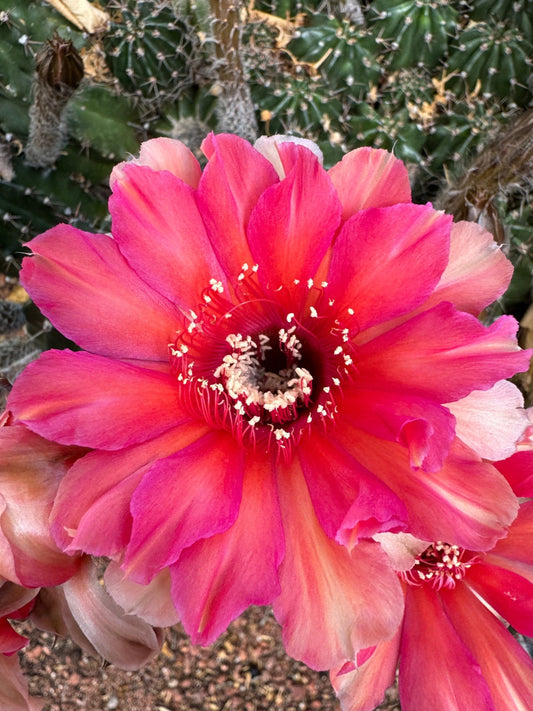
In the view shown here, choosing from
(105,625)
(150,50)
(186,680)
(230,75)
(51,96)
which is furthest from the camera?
(186,680)

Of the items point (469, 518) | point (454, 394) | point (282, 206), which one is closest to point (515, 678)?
point (469, 518)

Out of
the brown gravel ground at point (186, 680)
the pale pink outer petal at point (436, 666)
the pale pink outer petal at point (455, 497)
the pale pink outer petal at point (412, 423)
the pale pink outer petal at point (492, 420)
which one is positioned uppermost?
the pale pink outer petal at point (412, 423)

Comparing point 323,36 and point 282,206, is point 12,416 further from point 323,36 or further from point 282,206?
point 323,36

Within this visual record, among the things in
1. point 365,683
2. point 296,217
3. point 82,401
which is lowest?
point 365,683

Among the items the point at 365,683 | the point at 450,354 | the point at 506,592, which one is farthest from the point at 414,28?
the point at 365,683

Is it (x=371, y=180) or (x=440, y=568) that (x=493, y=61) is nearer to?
(x=371, y=180)

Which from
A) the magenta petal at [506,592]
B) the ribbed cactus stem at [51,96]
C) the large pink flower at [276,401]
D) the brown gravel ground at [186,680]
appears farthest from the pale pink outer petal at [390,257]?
the brown gravel ground at [186,680]

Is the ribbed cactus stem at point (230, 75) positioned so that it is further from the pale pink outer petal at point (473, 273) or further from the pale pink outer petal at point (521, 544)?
the pale pink outer petal at point (521, 544)

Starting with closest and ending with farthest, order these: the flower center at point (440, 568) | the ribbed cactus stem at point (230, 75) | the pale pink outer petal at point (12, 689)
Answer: the pale pink outer petal at point (12, 689)
the flower center at point (440, 568)
the ribbed cactus stem at point (230, 75)
